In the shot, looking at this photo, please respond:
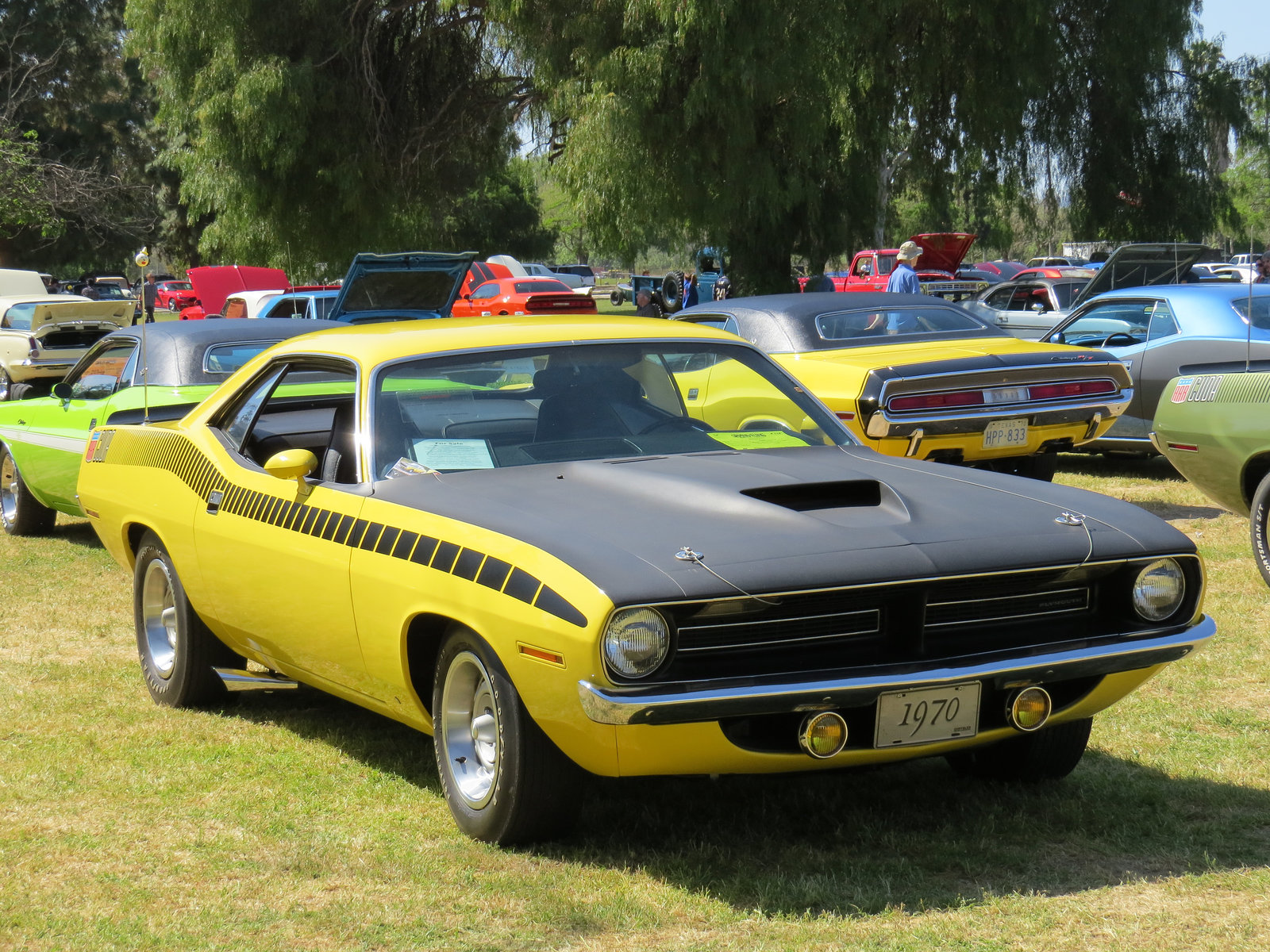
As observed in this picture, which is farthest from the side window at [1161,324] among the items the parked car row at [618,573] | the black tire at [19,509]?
the black tire at [19,509]

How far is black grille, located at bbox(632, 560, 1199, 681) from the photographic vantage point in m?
3.58

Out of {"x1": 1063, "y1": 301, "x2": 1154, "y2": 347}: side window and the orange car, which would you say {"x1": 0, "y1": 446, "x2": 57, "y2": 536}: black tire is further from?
the orange car

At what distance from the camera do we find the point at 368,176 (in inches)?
952

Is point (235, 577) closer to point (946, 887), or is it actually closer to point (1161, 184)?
point (946, 887)

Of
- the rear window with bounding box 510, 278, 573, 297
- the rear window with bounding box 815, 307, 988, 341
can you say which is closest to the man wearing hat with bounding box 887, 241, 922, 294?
the rear window with bounding box 815, 307, 988, 341

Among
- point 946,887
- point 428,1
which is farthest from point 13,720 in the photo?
point 428,1

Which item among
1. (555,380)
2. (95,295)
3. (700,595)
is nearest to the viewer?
(700,595)

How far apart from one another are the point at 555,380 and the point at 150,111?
55.0 metres

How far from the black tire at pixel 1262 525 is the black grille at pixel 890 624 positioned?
11.4 feet

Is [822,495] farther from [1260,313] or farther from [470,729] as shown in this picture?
[1260,313]

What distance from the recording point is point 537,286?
33219 millimetres

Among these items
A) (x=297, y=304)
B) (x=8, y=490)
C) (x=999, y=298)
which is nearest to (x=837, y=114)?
(x=999, y=298)

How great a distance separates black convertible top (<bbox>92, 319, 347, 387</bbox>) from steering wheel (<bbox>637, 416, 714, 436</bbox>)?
4381 mm

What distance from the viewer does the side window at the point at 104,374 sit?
948 centimetres
